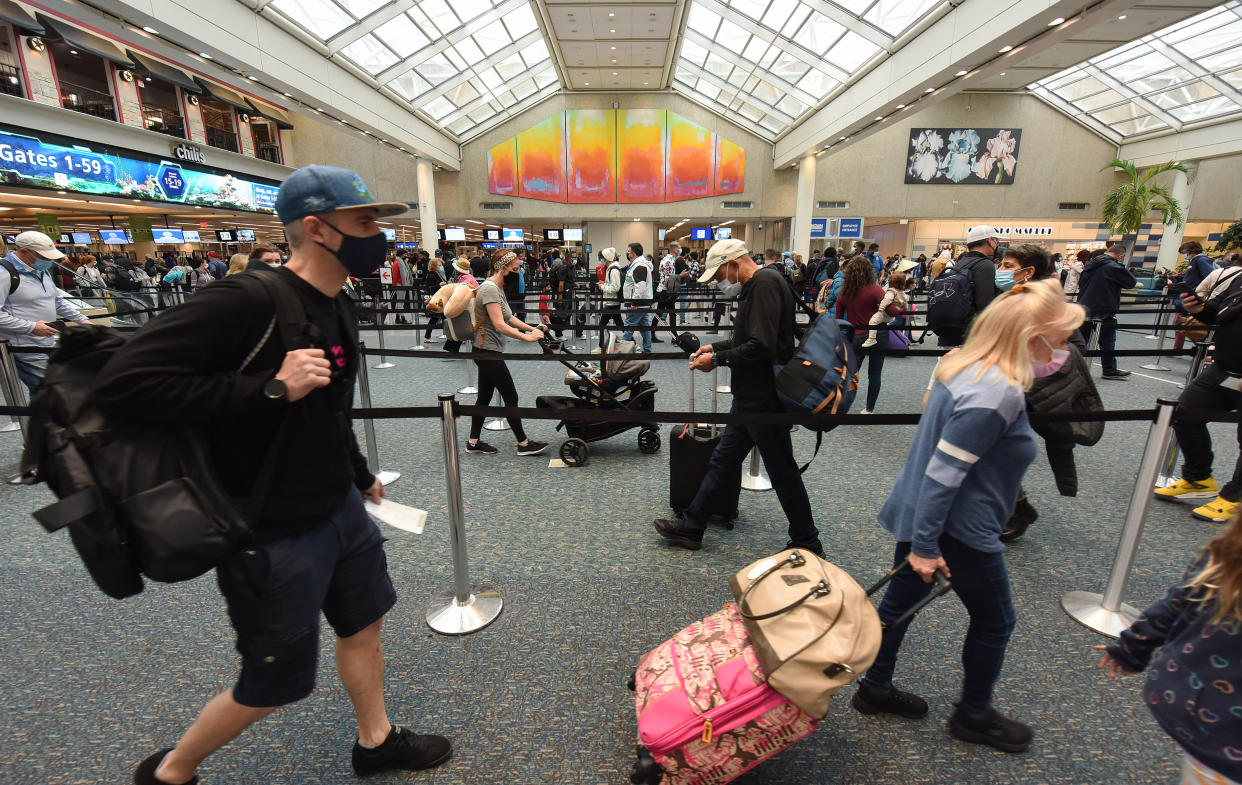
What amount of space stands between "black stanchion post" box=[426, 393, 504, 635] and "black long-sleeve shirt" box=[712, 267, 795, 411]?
1.39 m

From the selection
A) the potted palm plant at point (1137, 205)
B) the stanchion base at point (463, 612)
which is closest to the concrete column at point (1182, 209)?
the potted palm plant at point (1137, 205)

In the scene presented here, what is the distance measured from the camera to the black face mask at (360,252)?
4.60 feet

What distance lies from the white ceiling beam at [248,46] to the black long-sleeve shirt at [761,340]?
10.6 m

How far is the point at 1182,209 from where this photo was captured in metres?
20.8

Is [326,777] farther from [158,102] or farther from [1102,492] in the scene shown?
[158,102]

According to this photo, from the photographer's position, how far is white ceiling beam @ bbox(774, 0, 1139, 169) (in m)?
8.78

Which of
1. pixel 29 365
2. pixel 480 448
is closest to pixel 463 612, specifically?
pixel 480 448

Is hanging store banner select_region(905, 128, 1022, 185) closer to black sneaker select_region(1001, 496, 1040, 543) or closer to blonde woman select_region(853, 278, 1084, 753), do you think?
black sneaker select_region(1001, 496, 1040, 543)

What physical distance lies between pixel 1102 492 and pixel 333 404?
4.99 meters

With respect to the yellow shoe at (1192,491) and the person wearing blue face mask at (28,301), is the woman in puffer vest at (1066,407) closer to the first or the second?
the yellow shoe at (1192,491)

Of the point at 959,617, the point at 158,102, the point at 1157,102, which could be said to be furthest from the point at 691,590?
the point at 1157,102

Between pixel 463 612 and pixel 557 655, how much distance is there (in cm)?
54

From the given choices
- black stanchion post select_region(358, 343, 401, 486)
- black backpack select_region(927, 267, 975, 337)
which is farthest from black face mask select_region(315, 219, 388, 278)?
black backpack select_region(927, 267, 975, 337)

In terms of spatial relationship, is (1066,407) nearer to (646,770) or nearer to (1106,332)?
(646,770)
